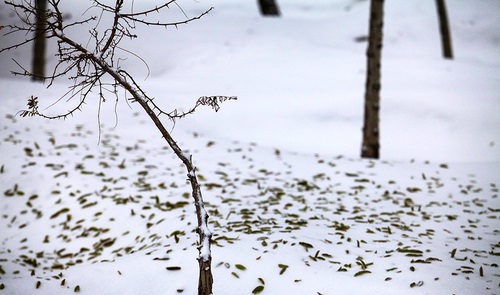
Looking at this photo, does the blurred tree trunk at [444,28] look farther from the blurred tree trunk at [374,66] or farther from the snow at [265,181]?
the blurred tree trunk at [374,66]

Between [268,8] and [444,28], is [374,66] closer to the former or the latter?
[444,28]

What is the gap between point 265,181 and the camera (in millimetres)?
6184

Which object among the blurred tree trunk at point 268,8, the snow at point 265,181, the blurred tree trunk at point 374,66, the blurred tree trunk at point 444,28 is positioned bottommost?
the snow at point 265,181

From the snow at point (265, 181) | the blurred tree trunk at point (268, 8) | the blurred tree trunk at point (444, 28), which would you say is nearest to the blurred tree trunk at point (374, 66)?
the snow at point (265, 181)

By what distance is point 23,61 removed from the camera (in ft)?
49.9

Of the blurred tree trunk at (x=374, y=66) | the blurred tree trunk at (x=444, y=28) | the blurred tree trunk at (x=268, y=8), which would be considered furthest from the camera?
the blurred tree trunk at (x=268, y=8)

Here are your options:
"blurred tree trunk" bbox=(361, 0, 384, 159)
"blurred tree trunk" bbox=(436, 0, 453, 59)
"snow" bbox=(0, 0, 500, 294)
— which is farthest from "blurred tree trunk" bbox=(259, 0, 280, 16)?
"blurred tree trunk" bbox=(361, 0, 384, 159)

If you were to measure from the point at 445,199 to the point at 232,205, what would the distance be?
9.17 ft

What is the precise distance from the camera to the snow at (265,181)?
11.5ft

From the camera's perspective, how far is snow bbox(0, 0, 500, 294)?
138 inches

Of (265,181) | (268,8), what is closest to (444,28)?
(268,8)

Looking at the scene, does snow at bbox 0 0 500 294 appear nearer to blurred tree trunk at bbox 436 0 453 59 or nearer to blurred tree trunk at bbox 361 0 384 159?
blurred tree trunk at bbox 361 0 384 159

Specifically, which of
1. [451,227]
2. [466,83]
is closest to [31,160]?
[451,227]

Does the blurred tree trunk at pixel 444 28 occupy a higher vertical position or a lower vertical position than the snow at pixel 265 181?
higher
